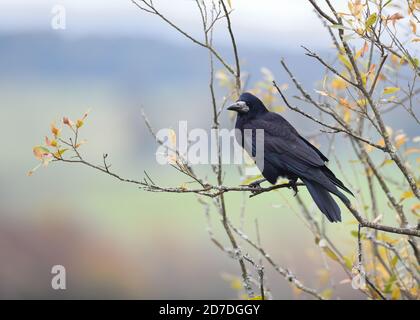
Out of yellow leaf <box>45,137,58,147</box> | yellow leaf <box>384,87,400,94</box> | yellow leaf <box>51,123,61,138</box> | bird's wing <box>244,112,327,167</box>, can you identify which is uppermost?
bird's wing <box>244,112,327,167</box>

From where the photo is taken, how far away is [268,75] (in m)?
5.14

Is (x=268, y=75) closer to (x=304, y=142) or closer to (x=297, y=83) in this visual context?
(x=304, y=142)

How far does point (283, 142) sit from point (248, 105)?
56 cm

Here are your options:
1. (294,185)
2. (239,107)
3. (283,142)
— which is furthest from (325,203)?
(239,107)

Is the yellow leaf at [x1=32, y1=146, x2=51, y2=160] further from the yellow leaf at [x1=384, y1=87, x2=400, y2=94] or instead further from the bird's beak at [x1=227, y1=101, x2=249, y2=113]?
the bird's beak at [x1=227, y1=101, x2=249, y2=113]

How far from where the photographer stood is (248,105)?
206 inches

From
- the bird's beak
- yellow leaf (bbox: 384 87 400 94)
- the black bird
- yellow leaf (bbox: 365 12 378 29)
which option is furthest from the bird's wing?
yellow leaf (bbox: 365 12 378 29)

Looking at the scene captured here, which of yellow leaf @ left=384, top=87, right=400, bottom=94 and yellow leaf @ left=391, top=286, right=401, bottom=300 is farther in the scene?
yellow leaf @ left=391, top=286, right=401, bottom=300

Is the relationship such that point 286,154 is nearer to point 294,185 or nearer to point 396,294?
point 294,185

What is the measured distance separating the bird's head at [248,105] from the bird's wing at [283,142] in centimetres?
7

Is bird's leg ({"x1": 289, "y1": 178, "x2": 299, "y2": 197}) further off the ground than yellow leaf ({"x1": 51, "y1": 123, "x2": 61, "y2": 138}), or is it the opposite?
bird's leg ({"x1": 289, "y1": 178, "x2": 299, "y2": 197})

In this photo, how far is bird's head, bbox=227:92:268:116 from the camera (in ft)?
16.9

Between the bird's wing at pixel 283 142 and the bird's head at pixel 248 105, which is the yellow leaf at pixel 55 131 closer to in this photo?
the bird's wing at pixel 283 142

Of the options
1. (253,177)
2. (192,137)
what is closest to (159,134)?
(192,137)
